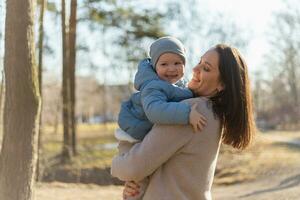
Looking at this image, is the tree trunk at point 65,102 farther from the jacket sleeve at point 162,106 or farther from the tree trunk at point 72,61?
the jacket sleeve at point 162,106

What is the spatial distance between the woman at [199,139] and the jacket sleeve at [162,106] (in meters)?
0.05

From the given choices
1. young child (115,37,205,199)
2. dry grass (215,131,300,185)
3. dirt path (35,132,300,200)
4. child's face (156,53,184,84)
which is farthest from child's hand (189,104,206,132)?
dry grass (215,131,300,185)

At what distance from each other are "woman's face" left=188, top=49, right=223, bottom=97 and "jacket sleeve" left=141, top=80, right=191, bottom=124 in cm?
12

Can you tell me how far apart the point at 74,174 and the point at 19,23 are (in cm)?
1203

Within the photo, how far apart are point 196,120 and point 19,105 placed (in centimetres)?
527

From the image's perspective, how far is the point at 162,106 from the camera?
7.24 feet

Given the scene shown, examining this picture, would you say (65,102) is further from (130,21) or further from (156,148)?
(156,148)

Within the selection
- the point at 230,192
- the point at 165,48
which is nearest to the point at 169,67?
the point at 165,48

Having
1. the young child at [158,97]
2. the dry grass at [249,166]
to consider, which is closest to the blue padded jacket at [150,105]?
the young child at [158,97]

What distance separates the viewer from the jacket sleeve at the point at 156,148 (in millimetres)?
2197

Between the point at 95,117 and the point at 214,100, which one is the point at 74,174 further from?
the point at 95,117

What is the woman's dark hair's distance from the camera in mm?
2303

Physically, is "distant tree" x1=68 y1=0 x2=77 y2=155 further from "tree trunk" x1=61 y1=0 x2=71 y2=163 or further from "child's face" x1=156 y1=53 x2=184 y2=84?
"child's face" x1=156 y1=53 x2=184 y2=84

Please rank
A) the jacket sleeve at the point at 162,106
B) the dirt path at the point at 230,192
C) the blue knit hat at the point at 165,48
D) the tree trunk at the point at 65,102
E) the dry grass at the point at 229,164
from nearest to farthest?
the jacket sleeve at the point at 162,106 < the blue knit hat at the point at 165,48 < the dirt path at the point at 230,192 < the tree trunk at the point at 65,102 < the dry grass at the point at 229,164
